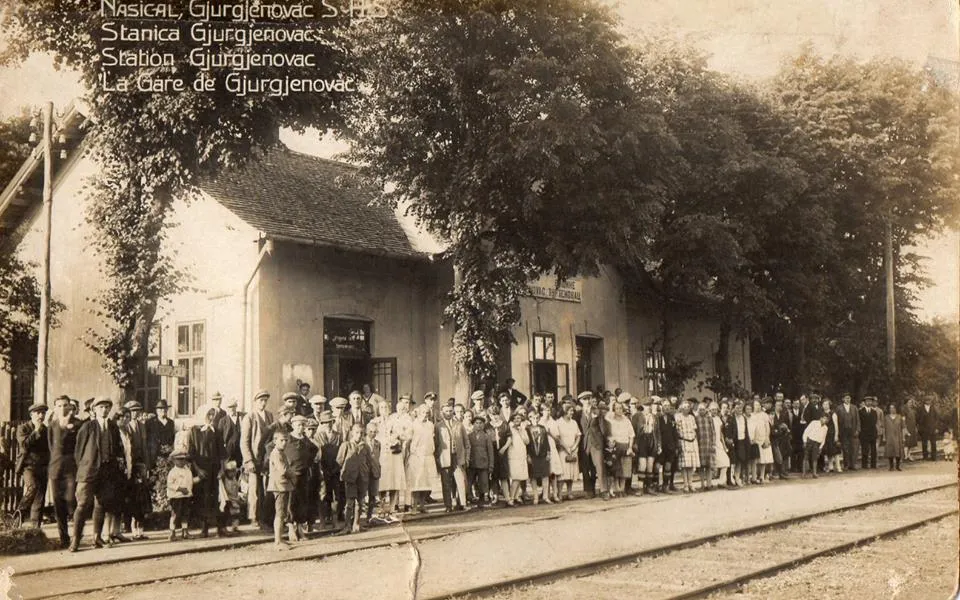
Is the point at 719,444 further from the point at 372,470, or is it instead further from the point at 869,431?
the point at 372,470

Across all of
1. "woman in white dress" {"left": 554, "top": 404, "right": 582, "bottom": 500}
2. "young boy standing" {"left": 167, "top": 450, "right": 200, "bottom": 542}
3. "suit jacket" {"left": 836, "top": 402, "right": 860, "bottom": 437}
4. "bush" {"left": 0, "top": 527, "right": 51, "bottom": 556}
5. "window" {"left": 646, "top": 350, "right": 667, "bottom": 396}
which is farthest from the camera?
"window" {"left": 646, "top": 350, "right": 667, "bottom": 396}

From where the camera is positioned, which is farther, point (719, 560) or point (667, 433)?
point (667, 433)

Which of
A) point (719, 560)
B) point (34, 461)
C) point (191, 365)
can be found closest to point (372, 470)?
point (191, 365)

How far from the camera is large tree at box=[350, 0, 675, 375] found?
39.3ft

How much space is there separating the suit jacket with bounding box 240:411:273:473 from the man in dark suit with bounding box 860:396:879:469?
11.4 m

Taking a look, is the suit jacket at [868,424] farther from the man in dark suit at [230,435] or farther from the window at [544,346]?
the man in dark suit at [230,435]

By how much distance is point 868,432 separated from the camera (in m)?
17.2

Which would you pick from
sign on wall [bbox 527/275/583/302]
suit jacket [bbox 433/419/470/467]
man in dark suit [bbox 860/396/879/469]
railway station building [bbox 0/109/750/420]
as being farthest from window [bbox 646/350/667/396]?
suit jacket [bbox 433/419/470/467]

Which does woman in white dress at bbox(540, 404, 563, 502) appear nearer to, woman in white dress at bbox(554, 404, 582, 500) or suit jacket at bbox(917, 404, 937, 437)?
woman in white dress at bbox(554, 404, 582, 500)

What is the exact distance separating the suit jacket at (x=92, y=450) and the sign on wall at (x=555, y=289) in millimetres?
9633

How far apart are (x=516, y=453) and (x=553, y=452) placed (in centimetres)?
63

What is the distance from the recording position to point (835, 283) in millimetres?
15852

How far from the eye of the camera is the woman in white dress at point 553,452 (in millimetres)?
12828

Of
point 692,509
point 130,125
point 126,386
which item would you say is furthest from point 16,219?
point 692,509
